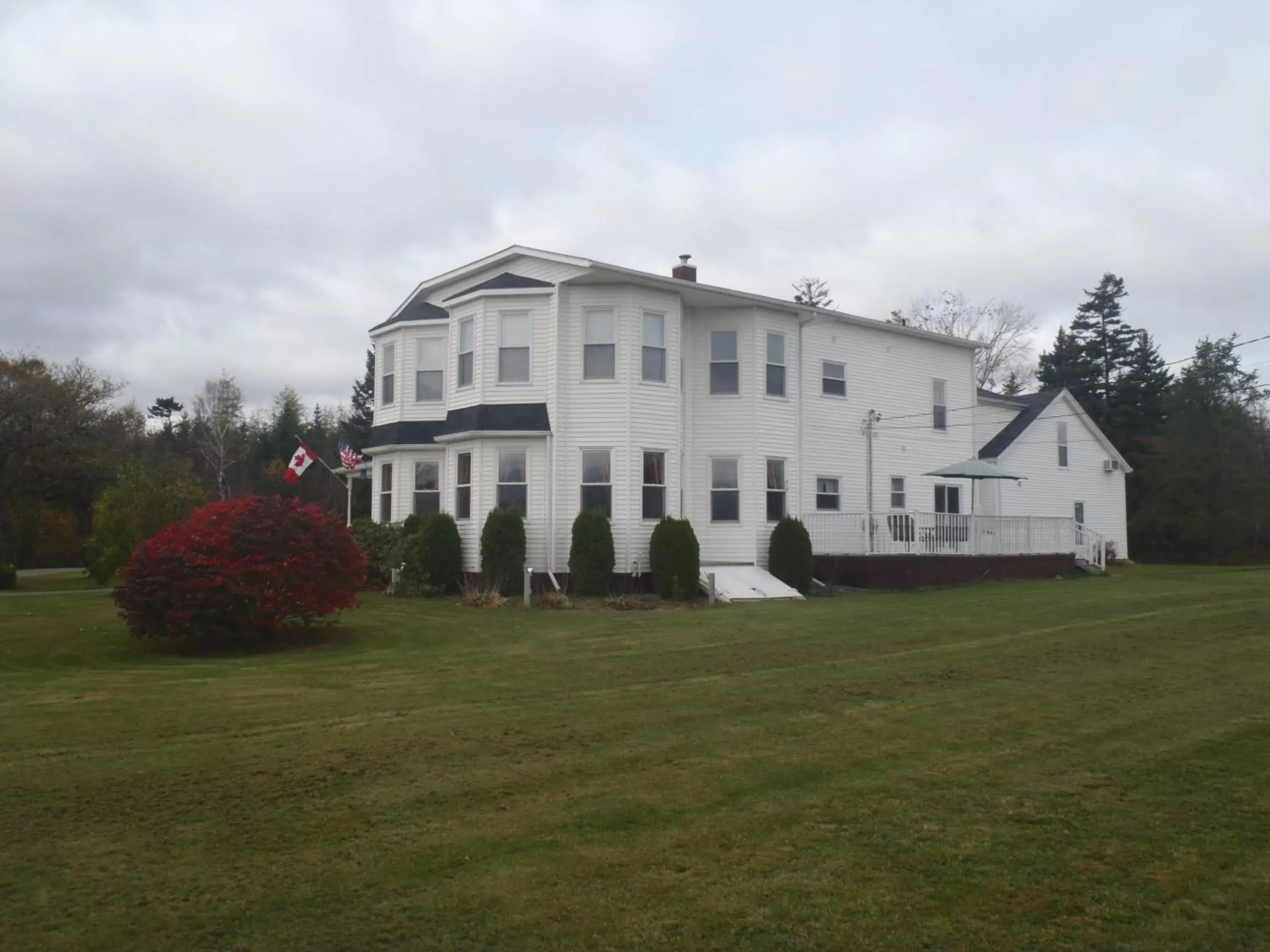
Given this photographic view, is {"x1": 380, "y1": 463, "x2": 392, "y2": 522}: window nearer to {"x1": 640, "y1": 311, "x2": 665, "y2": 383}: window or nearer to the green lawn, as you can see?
{"x1": 640, "y1": 311, "x2": 665, "y2": 383}: window

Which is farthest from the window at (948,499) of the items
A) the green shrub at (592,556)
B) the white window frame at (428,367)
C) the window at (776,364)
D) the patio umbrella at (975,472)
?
the white window frame at (428,367)

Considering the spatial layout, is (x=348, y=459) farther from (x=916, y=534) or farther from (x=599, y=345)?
(x=916, y=534)

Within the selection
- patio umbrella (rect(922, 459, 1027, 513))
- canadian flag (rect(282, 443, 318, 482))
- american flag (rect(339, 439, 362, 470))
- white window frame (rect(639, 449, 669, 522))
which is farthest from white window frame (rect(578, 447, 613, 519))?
american flag (rect(339, 439, 362, 470))

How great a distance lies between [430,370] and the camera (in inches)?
958

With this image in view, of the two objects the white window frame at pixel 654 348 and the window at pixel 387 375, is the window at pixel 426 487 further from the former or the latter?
the white window frame at pixel 654 348

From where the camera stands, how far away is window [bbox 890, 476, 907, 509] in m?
26.7

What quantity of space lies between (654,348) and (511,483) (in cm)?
406

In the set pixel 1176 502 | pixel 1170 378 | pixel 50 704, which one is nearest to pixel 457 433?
pixel 50 704

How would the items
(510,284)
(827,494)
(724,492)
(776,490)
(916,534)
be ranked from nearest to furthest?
(510,284) → (724,492) → (776,490) → (916,534) → (827,494)

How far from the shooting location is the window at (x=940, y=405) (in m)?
28.0

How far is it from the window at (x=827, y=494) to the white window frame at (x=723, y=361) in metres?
3.29

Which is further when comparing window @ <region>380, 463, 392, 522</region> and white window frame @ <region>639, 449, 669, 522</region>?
window @ <region>380, 463, 392, 522</region>

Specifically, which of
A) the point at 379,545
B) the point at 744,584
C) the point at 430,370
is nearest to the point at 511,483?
the point at 379,545

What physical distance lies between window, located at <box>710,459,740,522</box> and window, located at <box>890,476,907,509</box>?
5.45 m
